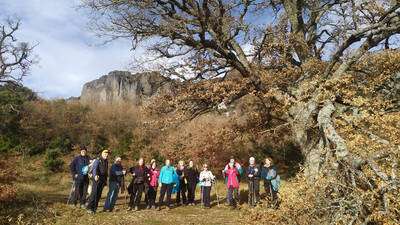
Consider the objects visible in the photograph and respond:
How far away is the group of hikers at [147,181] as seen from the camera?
548 inches

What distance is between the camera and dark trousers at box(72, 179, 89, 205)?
47.6ft

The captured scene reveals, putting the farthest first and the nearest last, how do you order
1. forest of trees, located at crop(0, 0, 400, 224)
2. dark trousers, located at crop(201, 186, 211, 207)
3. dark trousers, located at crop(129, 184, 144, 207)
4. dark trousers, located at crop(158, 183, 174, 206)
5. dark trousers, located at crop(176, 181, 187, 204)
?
dark trousers, located at crop(176, 181, 187, 204) < dark trousers, located at crop(201, 186, 211, 207) < dark trousers, located at crop(158, 183, 174, 206) < dark trousers, located at crop(129, 184, 144, 207) < forest of trees, located at crop(0, 0, 400, 224)

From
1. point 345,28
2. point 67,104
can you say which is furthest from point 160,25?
point 67,104

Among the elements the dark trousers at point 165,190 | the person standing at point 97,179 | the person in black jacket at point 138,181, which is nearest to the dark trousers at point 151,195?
the dark trousers at point 165,190

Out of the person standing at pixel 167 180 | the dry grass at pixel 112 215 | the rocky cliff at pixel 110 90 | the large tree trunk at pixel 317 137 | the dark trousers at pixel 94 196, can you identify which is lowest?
the dry grass at pixel 112 215

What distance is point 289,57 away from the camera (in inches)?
738

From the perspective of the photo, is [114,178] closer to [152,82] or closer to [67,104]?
[152,82]

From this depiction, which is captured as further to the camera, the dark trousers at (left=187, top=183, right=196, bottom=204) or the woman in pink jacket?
the dark trousers at (left=187, top=183, right=196, bottom=204)

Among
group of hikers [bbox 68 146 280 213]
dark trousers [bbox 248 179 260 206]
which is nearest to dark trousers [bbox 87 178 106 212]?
group of hikers [bbox 68 146 280 213]

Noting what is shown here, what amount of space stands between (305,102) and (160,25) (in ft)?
20.2

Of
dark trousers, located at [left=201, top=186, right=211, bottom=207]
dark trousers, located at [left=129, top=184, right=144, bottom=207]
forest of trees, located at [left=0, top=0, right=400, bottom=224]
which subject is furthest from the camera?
dark trousers, located at [left=201, top=186, right=211, bottom=207]

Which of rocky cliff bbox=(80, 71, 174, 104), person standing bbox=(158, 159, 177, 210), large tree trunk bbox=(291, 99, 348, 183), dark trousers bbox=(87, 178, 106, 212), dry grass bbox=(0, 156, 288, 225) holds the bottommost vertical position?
dry grass bbox=(0, 156, 288, 225)

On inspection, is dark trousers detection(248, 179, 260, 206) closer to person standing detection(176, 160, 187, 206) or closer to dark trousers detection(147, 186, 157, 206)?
person standing detection(176, 160, 187, 206)

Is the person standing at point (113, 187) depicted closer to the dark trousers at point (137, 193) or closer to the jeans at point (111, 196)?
the jeans at point (111, 196)
